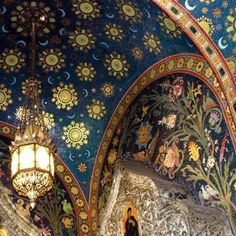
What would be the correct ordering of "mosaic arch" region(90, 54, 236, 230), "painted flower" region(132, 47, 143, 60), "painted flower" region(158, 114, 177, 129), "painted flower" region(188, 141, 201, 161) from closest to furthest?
"mosaic arch" region(90, 54, 236, 230)
"painted flower" region(188, 141, 201, 161)
"painted flower" region(158, 114, 177, 129)
"painted flower" region(132, 47, 143, 60)

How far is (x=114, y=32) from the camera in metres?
7.52

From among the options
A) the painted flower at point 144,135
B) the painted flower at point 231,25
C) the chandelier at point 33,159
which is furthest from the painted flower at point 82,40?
the painted flower at point 231,25

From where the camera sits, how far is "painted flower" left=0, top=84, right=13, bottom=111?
8195 millimetres

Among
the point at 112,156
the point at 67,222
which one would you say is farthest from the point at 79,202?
the point at 112,156

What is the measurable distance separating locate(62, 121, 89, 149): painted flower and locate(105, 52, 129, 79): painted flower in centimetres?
76

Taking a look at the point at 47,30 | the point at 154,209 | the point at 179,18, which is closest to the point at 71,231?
the point at 154,209

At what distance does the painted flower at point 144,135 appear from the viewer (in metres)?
7.72

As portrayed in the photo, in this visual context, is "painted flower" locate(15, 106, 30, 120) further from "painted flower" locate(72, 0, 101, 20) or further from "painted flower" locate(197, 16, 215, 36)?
"painted flower" locate(197, 16, 215, 36)

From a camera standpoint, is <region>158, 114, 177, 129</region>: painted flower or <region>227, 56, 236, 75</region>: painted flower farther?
<region>158, 114, 177, 129</region>: painted flower

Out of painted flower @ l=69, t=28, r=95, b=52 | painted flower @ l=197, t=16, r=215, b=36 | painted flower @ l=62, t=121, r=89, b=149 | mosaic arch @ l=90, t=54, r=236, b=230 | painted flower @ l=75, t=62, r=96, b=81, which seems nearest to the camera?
painted flower @ l=197, t=16, r=215, b=36

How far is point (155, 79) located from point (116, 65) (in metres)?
0.53

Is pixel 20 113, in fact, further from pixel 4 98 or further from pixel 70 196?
pixel 70 196

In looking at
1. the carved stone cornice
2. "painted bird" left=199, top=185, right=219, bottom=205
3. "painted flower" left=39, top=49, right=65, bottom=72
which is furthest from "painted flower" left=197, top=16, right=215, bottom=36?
the carved stone cornice

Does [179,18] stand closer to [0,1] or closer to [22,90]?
[0,1]
